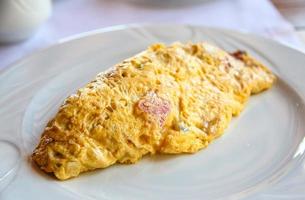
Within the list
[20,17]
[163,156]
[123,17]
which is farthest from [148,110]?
[123,17]

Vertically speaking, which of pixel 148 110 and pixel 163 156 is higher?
pixel 148 110

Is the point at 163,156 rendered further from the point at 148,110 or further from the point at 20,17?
the point at 20,17

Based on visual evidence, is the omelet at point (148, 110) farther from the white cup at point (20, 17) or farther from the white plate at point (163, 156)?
the white cup at point (20, 17)

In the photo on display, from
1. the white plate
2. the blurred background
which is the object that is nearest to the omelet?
the white plate

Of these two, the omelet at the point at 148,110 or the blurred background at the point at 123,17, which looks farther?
the blurred background at the point at 123,17

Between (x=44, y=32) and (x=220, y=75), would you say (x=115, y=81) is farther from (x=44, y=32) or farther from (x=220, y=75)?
(x=44, y=32)

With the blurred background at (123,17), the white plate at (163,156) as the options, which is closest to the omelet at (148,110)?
the white plate at (163,156)
